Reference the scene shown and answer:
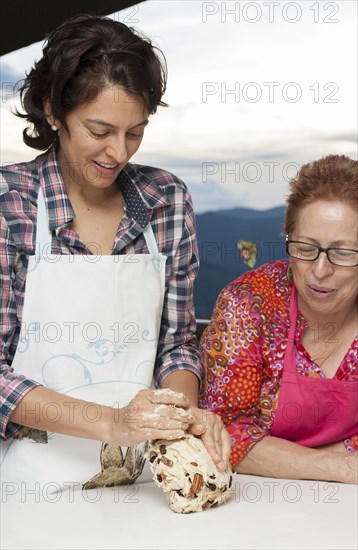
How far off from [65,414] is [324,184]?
0.77m

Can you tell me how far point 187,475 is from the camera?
162cm

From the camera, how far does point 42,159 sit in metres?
1.91

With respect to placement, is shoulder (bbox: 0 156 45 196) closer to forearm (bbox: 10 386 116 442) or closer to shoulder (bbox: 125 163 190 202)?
shoulder (bbox: 125 163 190 202)

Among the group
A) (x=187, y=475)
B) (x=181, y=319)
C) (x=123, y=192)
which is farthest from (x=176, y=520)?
(x=123, y=192)

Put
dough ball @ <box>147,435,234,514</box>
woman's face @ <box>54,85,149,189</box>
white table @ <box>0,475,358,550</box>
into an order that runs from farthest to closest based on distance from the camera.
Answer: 1. woman's face @ <box>54,85,149,189</box>
2. dough ball @ <box>147,435,234,514</box>
3. white table @ <box>0,475,358,550</box>

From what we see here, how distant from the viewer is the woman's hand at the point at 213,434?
1.68 meters

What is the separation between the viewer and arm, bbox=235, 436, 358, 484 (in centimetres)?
189

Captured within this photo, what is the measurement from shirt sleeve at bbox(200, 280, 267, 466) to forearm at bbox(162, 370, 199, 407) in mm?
75

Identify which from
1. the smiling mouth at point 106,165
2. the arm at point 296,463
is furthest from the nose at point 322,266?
the smiling mouth at point 106,165

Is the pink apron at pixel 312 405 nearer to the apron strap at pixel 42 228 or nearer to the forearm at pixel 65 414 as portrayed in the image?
the forearm at pixel 65 414

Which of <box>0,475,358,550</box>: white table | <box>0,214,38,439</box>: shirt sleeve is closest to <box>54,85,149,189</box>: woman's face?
<box>0,214,38,439</box>: shirt sleeve

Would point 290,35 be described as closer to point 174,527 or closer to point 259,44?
point 259,44

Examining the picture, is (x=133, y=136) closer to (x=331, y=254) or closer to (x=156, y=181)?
(x=156, y=181)

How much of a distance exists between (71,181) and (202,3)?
1.82 m
